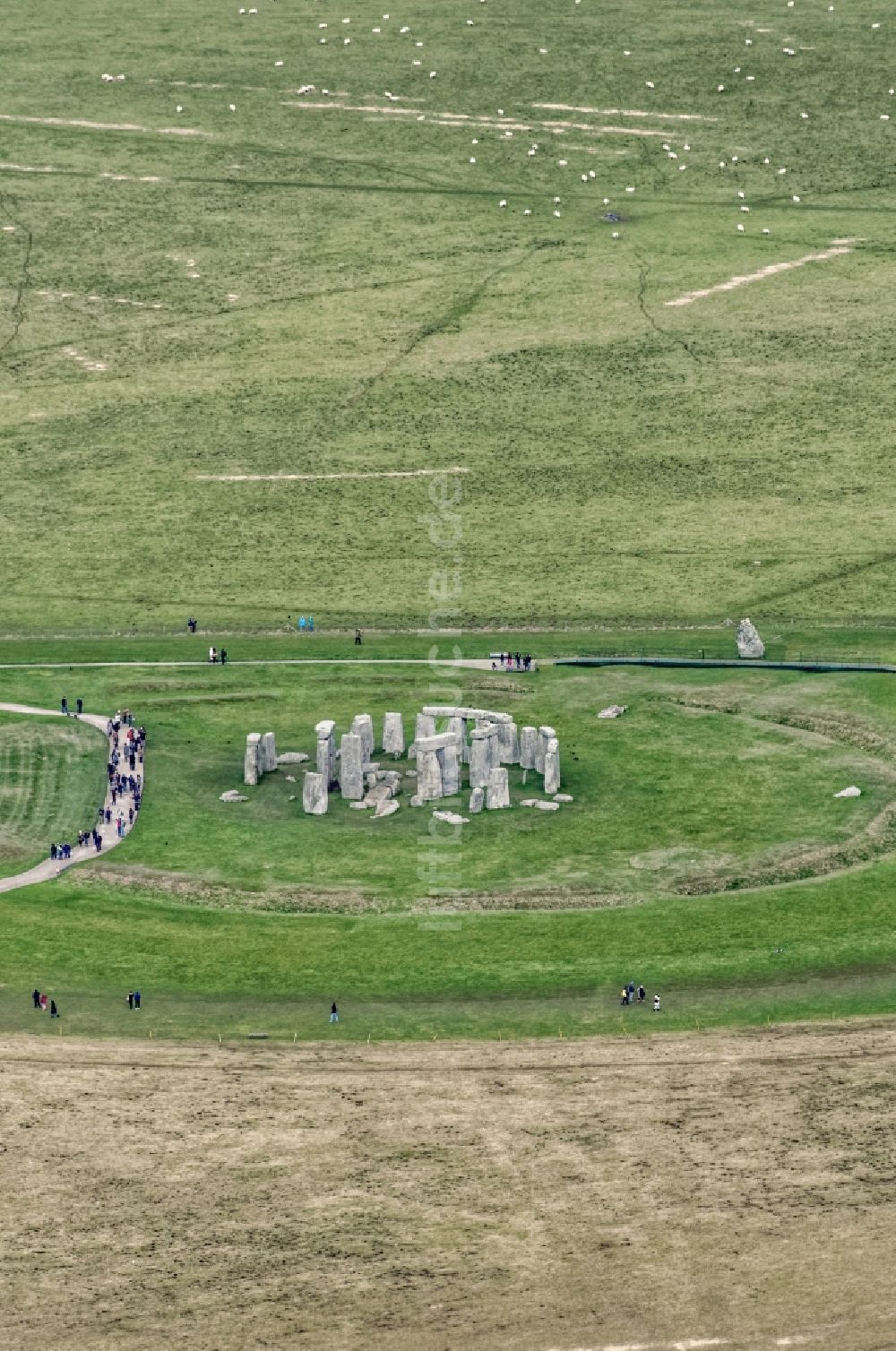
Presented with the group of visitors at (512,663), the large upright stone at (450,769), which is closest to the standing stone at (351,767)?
the large upright stone at (450,769)

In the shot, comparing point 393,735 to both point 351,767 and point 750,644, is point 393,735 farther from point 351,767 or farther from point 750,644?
→ point 750,644

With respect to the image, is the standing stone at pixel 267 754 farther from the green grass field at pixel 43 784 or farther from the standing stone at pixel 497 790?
the standing stone at pixel 497 790

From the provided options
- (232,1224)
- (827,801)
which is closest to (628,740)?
(827,801)

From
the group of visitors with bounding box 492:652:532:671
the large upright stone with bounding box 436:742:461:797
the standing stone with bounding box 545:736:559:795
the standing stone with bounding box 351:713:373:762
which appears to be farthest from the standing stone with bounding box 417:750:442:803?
the group of visitors with bounding box 492:652:532:671

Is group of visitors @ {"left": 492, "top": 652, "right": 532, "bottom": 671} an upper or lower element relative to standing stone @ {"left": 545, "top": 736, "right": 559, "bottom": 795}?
lower

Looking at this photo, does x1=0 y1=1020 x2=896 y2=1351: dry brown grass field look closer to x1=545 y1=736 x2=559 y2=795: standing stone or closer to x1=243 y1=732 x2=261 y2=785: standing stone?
x1=545 y1=736 x2=559 y2=795: standing stone

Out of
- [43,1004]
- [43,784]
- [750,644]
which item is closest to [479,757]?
[43,784]
